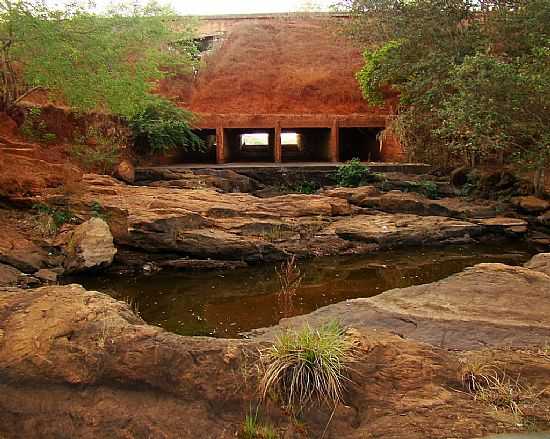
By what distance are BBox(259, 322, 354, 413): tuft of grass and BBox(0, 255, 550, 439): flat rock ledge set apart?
0.29 ft

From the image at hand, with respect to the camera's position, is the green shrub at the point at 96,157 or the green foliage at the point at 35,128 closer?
the green foliage at the point at 35,128

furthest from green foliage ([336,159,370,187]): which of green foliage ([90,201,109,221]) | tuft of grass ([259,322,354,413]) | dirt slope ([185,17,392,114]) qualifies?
tuft of grass ([259,322,354,413])

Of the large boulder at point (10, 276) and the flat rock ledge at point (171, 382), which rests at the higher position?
the flat rock ledge at point (171, 382)

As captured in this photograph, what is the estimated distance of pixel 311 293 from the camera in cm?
870

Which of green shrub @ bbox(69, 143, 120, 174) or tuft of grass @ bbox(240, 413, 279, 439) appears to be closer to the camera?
tuft of grass @ bbox(240, 413, 279, 439)

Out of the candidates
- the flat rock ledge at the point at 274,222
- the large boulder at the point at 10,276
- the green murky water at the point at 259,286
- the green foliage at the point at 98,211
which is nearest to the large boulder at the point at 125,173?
the flat rock ledge at the point at 274,222

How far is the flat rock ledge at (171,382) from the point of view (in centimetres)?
328

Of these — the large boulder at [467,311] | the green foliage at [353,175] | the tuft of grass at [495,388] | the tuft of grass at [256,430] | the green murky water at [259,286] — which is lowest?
the green murky water at [259,286]

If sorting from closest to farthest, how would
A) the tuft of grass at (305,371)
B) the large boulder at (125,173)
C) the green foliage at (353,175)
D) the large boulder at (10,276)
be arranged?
the tuft of grass at (305,371)
the large boulder at (10,276)
the large boulder at (125,173)
the green foliage at (353,175)

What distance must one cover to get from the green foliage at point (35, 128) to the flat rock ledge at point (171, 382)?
1212cm

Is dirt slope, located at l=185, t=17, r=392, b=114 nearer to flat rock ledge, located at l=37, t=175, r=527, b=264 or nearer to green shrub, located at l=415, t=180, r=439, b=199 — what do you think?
green shrub, located at l=415, t=180, r=439, b=199

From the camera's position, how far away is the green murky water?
7.48 m

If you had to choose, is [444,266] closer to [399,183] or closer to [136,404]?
[399,183]

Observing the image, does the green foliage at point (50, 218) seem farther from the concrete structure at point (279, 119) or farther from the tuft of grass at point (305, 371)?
the concrete structure at point (279, 119)
